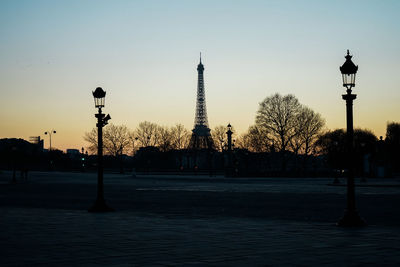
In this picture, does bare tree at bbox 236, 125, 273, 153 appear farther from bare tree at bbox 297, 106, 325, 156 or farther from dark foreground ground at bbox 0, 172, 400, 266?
dark foreground ground at bbox 0, 172, 400, 266

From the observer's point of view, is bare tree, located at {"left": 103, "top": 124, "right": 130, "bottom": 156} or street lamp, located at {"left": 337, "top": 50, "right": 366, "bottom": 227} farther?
bare tree, located at {"left": 103, "top": 124, "right": 130, "bottom": 156}

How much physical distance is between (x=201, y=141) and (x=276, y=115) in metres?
65.0

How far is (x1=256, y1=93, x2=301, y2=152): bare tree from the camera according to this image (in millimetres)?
91438

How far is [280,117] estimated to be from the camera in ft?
301

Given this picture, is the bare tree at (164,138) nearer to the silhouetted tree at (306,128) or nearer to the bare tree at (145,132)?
the bare tree at (145,132)

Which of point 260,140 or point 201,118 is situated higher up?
point 201,118

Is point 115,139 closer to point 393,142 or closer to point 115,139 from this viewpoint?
point 115,139

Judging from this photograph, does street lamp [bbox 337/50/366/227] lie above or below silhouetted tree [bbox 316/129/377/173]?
below

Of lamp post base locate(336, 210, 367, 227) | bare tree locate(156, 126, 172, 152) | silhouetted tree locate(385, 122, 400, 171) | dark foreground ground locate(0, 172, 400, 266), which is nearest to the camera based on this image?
dark foreground ground locate(0, 172, 400, 266)

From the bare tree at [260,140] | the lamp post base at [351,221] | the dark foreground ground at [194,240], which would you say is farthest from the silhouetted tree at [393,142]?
the lamp post base at [351,221]

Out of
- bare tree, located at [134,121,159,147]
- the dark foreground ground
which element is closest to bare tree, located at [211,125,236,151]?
bare tree, located at [134,121,159,147]

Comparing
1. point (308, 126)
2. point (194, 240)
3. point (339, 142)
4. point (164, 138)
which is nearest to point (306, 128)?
point (308, 126)

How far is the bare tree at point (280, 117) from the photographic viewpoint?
91.4 metres

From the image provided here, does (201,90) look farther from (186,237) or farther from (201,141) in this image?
(186,237)
